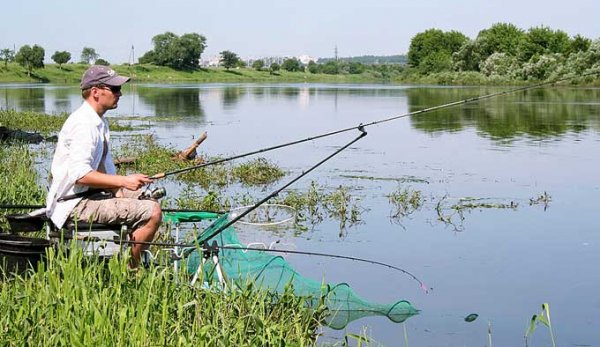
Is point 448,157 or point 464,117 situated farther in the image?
point 464,117

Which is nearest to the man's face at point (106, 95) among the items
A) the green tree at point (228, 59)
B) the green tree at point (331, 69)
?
the green tree at point (228, 59)

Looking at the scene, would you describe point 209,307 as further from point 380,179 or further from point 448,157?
point 448,157

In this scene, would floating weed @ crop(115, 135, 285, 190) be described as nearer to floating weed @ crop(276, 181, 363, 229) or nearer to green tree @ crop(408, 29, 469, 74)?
floating weed @ crop(276, 181, 363, 229)

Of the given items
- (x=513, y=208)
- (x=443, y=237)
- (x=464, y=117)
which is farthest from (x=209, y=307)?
(x=464, y=117)

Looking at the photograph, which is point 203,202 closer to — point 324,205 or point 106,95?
point 324,205

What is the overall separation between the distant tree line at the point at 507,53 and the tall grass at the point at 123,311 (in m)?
57.7

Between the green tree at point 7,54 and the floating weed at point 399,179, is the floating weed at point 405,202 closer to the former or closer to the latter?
the floating weed at point 399,179

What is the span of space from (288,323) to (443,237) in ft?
17.0

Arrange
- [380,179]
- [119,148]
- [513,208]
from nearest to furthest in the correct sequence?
[513,208], [380,179], [119,148]

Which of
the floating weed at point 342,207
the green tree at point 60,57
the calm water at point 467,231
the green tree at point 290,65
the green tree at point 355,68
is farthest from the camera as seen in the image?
the green tree at point 355,68

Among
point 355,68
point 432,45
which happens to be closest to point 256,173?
point 432,45

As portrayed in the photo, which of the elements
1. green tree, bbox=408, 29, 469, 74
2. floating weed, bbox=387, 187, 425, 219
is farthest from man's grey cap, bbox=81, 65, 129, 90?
green tree, bbox=408, 29, 469, 74

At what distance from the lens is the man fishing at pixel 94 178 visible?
18.1 feet

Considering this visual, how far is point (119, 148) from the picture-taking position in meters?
19.3
